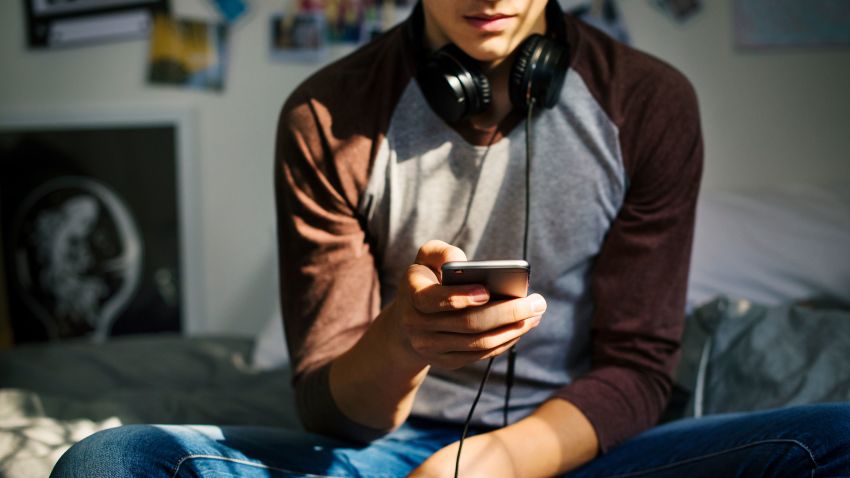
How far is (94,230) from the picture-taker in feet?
6.36

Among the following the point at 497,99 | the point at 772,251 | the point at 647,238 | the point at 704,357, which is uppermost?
the point at 497,99

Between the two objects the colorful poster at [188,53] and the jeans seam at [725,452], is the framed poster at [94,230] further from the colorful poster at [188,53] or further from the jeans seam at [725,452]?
the jeans seam at [725,452]

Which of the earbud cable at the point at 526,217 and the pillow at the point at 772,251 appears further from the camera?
the pillow at the point at 772,251

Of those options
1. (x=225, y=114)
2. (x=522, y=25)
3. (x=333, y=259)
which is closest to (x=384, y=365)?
(x=333, y=259)

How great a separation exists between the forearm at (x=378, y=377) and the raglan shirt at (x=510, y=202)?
8cm

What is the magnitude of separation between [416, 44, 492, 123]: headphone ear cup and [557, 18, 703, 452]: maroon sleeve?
0.16 m

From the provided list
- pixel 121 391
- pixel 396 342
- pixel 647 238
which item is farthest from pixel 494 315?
pixel 121 391

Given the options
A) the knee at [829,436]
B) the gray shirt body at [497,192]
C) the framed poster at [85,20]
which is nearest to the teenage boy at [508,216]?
the gray shirt body at [497,192]

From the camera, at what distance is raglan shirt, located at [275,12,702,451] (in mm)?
938

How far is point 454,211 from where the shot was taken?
0.96m

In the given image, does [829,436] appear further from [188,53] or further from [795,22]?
[188,53]

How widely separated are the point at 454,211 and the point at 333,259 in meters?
0.15

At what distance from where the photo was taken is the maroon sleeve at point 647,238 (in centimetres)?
95

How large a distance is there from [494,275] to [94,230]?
1.55 metres
